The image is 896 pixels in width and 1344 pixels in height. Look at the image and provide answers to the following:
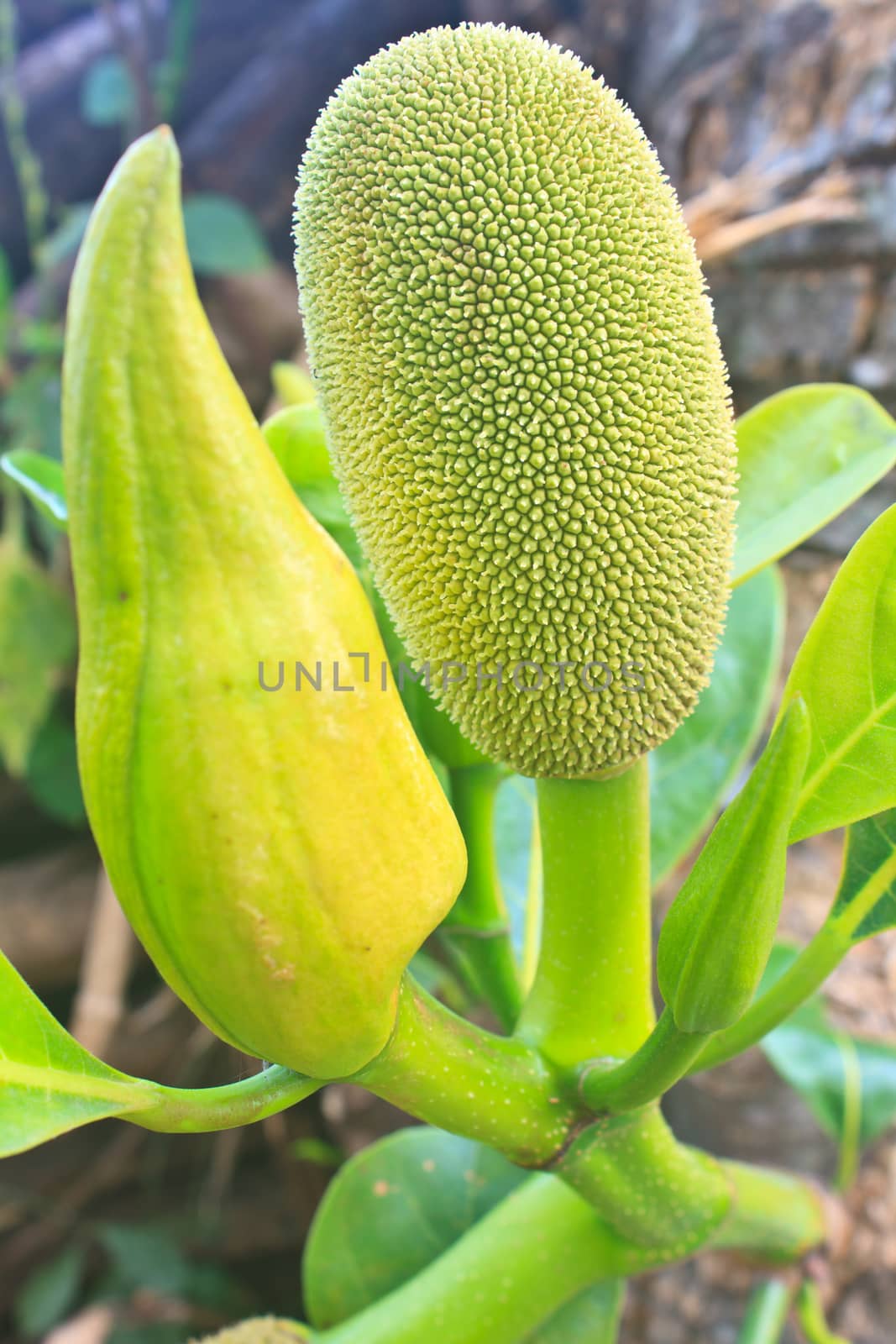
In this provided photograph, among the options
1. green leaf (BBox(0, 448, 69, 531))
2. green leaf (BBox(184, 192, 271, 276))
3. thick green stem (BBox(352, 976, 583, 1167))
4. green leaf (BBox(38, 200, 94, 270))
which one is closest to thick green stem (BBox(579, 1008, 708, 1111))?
thick green stem (BBox(352, 976, 583, 1167))

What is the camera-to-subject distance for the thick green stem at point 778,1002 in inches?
16.8

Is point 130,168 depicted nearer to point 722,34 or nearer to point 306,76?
point 722,34

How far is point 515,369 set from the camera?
1.05 feet

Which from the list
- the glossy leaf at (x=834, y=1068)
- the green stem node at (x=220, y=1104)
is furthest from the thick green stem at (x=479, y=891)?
the glossy leaf at (x=834, y=1068)

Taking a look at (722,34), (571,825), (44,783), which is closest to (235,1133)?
(44,783)

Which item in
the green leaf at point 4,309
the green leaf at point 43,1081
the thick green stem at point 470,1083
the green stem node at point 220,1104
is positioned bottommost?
the thick green stem at point 470,1083

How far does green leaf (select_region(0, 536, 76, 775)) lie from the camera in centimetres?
127

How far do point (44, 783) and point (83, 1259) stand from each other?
548 millimetres

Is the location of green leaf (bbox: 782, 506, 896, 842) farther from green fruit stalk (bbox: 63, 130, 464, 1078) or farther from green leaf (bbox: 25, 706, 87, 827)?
green leaf (bbox: 25, 706, 87, 827)

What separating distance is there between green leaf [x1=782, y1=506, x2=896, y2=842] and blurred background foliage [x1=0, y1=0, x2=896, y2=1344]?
29cm

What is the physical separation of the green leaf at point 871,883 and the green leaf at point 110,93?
1.45 m

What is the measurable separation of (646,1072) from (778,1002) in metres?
0.09

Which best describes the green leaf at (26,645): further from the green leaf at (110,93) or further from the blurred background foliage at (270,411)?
the green leaf at (110,93)

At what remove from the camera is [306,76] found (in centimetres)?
146
